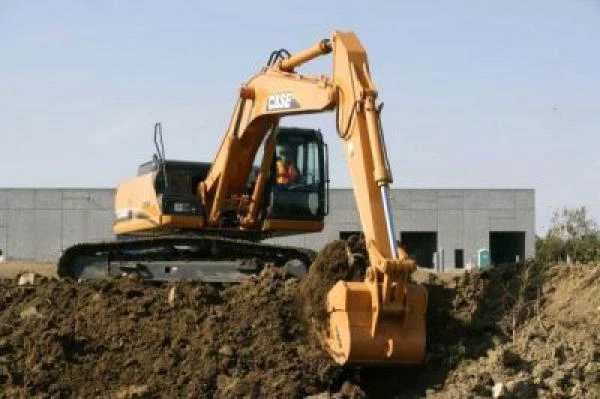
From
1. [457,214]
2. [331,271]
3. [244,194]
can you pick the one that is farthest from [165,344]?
[457,214]

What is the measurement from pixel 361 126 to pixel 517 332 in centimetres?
267

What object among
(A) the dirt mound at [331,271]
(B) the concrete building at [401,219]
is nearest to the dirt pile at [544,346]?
(A) the dirt mound at [331,271]

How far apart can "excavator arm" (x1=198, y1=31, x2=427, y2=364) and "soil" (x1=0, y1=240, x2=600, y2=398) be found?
48 cm

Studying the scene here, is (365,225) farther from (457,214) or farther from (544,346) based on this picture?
(457,214)

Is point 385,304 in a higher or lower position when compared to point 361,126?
lower

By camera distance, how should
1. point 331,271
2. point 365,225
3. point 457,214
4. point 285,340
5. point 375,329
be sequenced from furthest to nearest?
point 457,214
point 331,271
point 285,340
point 365,225
point 375,329

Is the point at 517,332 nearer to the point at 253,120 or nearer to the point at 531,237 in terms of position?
the point at 253,120

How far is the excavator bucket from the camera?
997 cm

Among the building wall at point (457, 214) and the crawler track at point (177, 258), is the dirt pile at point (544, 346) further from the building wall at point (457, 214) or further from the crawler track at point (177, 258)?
the building wall at point (457, 214)

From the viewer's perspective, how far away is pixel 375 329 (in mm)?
9977

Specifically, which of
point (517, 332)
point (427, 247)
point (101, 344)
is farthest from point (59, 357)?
point (427, 247)

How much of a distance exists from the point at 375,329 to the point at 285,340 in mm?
1385

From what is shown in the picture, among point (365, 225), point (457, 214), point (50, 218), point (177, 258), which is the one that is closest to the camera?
point (365, 225)

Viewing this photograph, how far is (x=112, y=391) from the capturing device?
1054 cm
